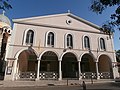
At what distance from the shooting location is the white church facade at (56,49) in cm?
1682

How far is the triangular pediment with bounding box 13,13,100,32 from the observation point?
727 inches

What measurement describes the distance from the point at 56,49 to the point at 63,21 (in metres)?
4.86

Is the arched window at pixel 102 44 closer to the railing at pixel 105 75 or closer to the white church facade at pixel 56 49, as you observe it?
the white church facade at pixel 56 49

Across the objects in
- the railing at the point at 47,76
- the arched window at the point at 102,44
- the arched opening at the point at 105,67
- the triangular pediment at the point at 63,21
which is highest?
the triangular pediment at the point at 63,21

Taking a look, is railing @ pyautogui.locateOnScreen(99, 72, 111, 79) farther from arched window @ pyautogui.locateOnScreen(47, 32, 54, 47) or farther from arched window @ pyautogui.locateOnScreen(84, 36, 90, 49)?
arched window @ pyautogui.locateOnScreen(47, 32, 54, 47)

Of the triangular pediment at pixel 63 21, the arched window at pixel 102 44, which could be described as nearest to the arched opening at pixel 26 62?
the triangular pediment at pixel 63 21

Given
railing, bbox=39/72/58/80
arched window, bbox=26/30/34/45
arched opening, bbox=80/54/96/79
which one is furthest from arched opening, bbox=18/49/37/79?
arched opening, bbox=80/54/96/79

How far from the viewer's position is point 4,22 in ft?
112

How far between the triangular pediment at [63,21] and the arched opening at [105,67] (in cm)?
497

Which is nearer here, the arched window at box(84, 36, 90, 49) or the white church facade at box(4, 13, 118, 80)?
the white church facade at box(4, 13, 118, 80)

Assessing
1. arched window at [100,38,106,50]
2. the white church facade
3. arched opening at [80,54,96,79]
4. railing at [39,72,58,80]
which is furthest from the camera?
arched opening at [80,54,96,79]

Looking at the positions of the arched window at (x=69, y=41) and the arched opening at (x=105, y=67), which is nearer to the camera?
the arched window at (x=69, y=41)

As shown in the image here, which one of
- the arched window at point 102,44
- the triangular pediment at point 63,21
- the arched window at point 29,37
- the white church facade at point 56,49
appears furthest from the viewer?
the arched window at point 102,44

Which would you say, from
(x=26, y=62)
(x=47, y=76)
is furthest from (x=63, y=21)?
(x=47, y=76)
